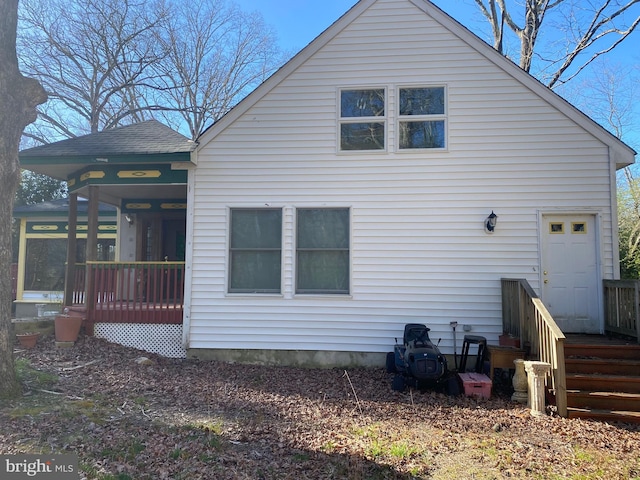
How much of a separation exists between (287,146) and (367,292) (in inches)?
119

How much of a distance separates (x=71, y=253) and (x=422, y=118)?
7.77m

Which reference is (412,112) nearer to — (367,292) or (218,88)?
(367,292)

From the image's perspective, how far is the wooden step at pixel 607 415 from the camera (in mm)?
4723

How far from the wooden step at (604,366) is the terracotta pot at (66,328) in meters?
8.18

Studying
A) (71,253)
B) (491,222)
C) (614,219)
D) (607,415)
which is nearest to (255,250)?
(491,222)

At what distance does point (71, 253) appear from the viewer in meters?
8.66

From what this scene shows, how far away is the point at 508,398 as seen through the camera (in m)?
5.60

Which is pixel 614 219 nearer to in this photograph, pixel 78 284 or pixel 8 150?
pixel 8 150

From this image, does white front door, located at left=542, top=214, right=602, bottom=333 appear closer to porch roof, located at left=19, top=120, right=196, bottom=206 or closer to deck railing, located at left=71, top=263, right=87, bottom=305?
porch roof, located at left=19, top=120, right=196, bottom=206

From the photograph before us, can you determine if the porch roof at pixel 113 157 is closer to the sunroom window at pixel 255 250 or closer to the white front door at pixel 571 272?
the sunroom window at pixel 255 250

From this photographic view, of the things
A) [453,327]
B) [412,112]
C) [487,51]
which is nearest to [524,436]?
[453,327]

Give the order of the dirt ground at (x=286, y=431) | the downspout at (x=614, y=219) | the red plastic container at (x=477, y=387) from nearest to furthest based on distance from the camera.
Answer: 1. the dirt ground at (x=286, y=431)
2. the red plastic container at (x=477, y=387)
3. the downspout at (x=614, y=219)

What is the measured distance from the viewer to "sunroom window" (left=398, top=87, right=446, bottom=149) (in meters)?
7.20

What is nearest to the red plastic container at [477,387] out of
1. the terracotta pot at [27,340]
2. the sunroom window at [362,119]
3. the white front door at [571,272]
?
the white front door at [571,272]
